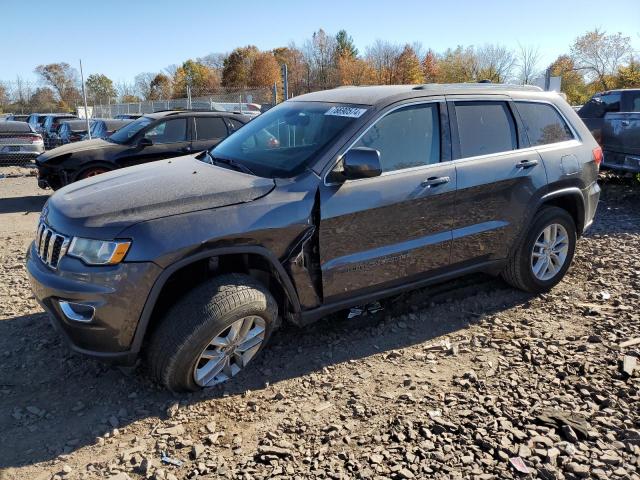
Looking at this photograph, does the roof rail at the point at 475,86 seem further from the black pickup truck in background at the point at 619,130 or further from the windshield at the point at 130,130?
the windshield at the point at 130,130

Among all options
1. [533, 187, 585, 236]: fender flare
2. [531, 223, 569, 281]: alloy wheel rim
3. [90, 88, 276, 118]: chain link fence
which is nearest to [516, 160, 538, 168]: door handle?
[533, 187, 585, 236]: fender flare

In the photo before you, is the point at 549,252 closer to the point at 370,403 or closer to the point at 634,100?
the point at 370,403

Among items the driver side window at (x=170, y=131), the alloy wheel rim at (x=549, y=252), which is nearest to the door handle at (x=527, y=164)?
the alloy wheel rim at (x=549, y=252)

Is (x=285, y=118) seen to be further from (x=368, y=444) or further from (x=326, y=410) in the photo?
(x=368, y=444)

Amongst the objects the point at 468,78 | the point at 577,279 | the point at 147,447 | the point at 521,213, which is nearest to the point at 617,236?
the point at 577,279

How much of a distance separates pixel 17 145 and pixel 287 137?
1101 cm

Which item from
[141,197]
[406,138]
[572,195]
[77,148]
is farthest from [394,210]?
[77,148]

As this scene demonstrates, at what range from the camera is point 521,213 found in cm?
425

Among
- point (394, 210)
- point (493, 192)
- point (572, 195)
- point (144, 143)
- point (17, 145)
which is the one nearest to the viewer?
point (394, 210)

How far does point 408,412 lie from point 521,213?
2082 mm

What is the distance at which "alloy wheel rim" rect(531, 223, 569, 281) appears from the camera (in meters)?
4.57

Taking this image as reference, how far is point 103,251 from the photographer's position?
2807 millimetres

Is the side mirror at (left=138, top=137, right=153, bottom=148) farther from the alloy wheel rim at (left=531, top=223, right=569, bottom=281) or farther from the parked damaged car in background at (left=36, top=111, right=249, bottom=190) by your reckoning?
the alloy wheel rim at (left=531, top=223, right=569, bottom=281)

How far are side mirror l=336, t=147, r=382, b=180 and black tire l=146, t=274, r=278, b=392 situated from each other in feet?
3.23
